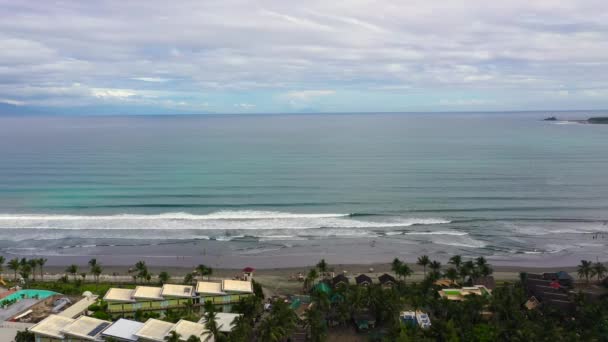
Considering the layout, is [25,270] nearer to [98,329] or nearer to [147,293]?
[147,293]

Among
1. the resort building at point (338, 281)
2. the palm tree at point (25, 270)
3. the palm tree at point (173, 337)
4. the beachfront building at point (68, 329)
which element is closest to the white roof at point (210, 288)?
the beachfront building at point (68, 329)

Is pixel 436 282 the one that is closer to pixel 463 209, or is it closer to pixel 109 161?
pixel 463 209

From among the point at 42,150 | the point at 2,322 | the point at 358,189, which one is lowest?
the point at 2,322

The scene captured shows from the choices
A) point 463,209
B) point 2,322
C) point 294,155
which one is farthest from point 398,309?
point 294,155

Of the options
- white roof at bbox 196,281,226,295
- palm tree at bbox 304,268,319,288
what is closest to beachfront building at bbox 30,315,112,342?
white roof at bbox 196,281,226,295

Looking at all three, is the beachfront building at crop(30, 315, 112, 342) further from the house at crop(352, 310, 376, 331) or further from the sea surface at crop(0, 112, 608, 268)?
the sea surface at crop(0, 112, 608, 268)

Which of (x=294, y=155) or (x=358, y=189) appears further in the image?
(x=294, y=155)
